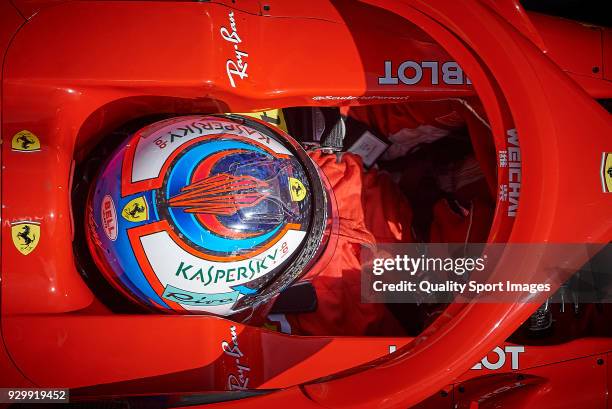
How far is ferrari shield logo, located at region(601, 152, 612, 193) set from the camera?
113 centimetres

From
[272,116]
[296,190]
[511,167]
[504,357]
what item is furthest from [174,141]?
[504,357]

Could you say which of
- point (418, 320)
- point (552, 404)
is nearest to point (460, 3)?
point (418, 320)

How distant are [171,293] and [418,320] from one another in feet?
2.10

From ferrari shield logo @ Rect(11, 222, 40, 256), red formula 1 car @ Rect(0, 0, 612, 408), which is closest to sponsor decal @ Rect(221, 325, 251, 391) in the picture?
red formula 1 car @ Rect(0, 0, 612, 408)

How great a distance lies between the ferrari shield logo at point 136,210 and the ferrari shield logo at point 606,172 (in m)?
0.88

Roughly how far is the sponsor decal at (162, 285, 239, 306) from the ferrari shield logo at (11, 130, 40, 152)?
0.39 metres

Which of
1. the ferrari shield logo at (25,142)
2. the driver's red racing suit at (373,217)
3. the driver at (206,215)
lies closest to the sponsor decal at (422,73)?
the driver's red racing suit at (373,217)

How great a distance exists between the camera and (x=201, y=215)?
3.53ft

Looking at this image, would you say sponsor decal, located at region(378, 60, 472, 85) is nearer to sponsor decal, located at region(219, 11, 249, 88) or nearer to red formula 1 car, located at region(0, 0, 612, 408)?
red formula 1 car, located at region(0, 0, 612, 408)

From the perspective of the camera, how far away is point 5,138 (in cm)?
115

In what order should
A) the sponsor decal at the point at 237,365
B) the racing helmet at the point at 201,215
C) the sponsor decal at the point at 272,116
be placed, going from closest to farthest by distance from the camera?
the racing helmet at the point at 201,215 → the sponsor decal at the point at 237,365 → the sponsor decal at the point at 272,116

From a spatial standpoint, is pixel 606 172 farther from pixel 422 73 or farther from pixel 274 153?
pixel 274 153

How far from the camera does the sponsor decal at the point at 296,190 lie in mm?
1138

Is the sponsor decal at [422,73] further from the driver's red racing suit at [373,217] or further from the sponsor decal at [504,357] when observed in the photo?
the sponsor decal at [504,357]
